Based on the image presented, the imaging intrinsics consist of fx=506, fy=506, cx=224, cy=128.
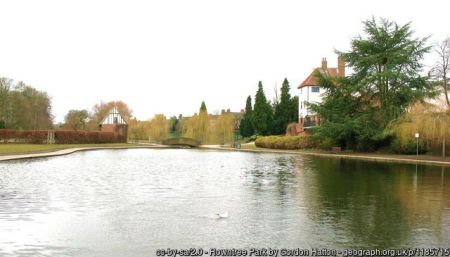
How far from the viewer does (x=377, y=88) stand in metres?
48.9

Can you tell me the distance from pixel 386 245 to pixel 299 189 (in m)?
8.57

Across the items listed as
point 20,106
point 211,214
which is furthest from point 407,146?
point 20,106

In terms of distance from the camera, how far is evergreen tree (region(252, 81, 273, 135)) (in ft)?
279

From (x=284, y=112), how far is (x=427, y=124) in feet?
149

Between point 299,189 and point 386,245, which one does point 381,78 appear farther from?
point 386,245

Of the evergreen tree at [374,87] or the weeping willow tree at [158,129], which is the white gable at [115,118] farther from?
the evergreen tree at [374,87]

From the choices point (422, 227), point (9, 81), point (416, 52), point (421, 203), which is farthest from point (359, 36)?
point (9, 81)

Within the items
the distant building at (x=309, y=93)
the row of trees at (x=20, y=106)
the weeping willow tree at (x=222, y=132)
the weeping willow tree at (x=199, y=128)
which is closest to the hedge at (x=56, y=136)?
the row of trees at (x=20, y=106)

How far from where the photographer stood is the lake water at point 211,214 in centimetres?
908

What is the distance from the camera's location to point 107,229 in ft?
33.8

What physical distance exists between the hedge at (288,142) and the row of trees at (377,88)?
5103 millimetres

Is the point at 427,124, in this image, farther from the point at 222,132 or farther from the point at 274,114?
the point at 274,114

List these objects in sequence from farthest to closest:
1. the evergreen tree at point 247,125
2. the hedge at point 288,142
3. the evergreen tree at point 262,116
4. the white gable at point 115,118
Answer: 1. the evergreen tree at point 247,125
2. the white gable at point 115,118
3. the evergreen tree at point 262,116
4. the hedge at point 288,142

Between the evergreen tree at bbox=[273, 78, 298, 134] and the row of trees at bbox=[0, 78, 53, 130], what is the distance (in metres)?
39.3
